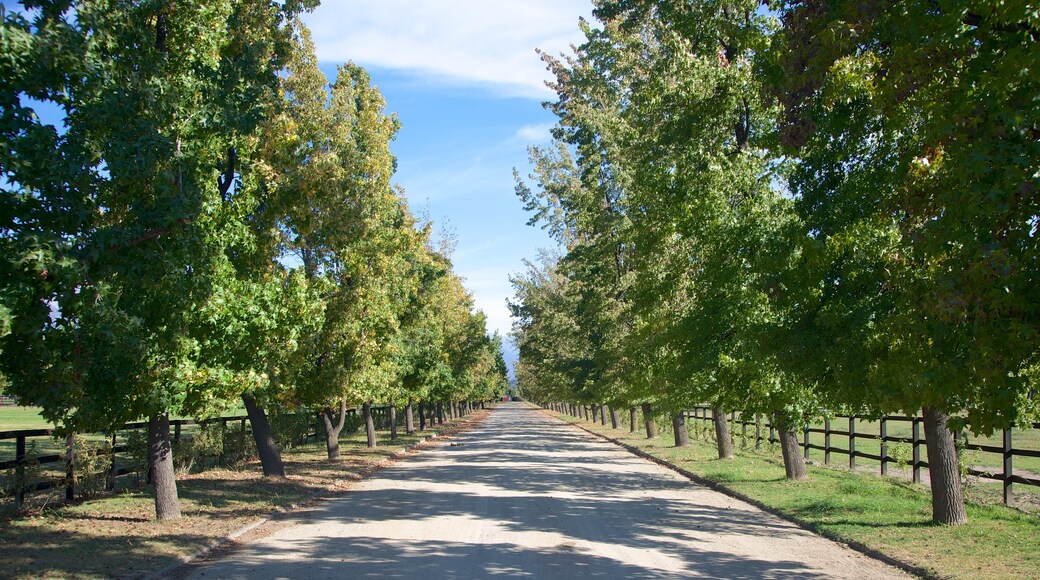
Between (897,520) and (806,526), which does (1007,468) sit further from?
(806,526)

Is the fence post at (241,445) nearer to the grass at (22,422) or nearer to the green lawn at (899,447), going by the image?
the grass at (22,422)

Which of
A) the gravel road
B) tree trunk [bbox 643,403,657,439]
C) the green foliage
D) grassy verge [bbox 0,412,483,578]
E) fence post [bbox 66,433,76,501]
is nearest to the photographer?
the gravel road

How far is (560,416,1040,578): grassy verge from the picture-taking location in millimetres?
9031

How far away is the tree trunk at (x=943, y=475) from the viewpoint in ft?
37.2

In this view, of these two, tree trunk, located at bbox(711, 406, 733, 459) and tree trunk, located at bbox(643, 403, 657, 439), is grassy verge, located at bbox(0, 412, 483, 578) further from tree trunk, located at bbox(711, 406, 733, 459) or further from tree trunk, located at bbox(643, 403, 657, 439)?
tree trunk, located at bbox(643, 403, 657, 439)

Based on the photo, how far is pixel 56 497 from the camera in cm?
A: 1391

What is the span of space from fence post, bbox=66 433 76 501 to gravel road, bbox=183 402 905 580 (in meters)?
4.29

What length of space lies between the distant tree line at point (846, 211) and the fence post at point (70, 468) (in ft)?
37.3

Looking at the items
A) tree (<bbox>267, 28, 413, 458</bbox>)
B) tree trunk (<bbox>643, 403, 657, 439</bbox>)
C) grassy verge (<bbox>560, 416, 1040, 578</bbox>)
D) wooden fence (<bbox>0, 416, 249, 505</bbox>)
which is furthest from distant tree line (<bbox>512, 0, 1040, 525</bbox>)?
wooden fence (<bbox>0, 416, 249, 505</bbox>)

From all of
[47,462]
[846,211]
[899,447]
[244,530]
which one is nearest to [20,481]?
[47,462]

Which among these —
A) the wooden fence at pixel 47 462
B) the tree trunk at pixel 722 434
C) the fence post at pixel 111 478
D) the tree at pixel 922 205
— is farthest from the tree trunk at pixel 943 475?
the fence post at pixel 111 478

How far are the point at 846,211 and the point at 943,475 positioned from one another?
13.9ft

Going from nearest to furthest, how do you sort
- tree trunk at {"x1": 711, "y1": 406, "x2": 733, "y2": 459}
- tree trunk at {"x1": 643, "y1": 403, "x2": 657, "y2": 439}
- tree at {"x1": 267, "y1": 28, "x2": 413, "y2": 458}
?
tree at {"x1": 267, "y1": 28, "x2": 413, "y2": 458}
tree trunk at {"x1": 711, "y1": 406, "x2": 733, "y2": 459}
tree trunk at {"x1": 643, "y1": 403, "x2": 657, "y2": 439}

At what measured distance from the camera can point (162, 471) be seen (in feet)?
39.8
